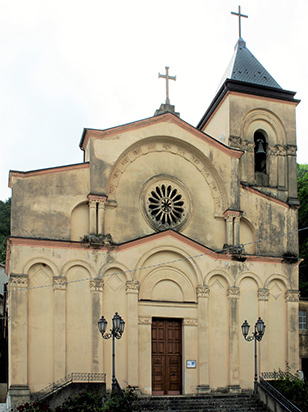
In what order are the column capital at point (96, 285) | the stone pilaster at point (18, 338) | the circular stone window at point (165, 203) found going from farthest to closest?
the circular stone window at point (165, 203) < the column capital at point (96, 285) < the stone pilaster at point (18, 338)

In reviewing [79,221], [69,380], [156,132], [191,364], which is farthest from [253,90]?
[69,380]

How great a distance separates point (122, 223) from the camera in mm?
24328

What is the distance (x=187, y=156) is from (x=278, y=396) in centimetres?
1132

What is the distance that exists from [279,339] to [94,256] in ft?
30.8

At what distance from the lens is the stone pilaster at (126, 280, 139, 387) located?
22.3m

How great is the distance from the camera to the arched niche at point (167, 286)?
23844mm

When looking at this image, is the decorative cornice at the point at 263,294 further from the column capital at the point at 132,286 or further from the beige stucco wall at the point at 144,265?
the column capital at the point at 132,286

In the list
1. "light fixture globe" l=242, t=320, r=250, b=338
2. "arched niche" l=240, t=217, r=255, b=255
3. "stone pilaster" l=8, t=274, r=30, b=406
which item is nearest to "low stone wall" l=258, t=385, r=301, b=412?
"light fixture globe" l=242, t=320, r=250, b=338

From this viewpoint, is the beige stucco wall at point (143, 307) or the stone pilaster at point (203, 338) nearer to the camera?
the beige stucco wall at point (143, 307)

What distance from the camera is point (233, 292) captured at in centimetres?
2489

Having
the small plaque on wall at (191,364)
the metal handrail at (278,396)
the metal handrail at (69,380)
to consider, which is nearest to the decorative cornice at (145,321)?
the small plaque on wall at (191,364)

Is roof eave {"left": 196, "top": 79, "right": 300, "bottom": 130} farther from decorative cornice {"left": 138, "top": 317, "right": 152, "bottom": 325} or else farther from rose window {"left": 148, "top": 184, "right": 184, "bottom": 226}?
decorative cornice {"left": 138, "top": 317, "right": 152, "bottom": 325}

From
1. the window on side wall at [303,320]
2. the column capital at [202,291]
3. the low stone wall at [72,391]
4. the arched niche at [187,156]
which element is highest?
the arched niche at [187,156]

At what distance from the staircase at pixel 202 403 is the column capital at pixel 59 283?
5319 millimetres
